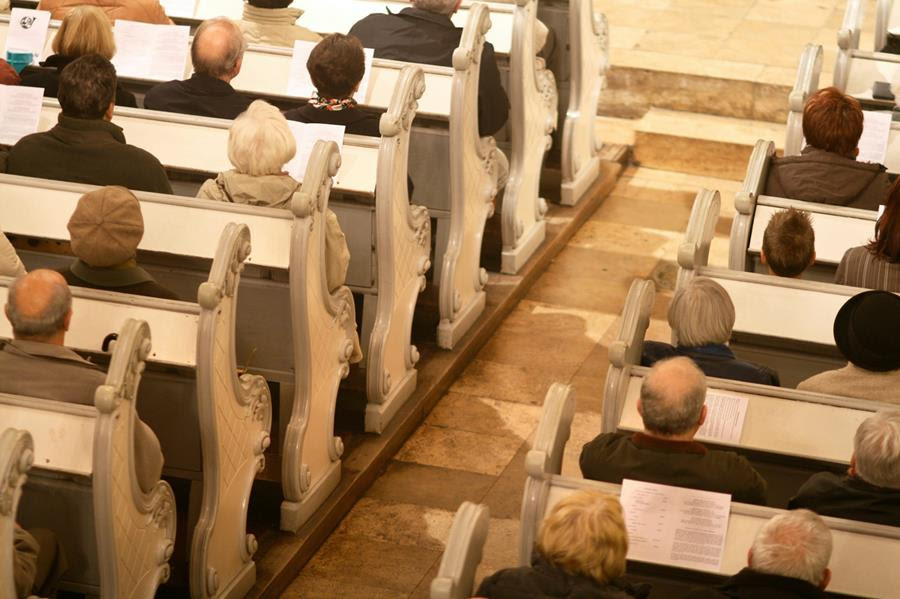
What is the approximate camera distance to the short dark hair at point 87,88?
4859mm

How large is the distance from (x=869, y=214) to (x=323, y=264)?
6.36 ft

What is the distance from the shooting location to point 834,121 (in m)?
5.39

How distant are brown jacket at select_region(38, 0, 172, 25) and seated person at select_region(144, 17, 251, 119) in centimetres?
86

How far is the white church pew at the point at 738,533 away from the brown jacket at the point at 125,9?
3.48 meters

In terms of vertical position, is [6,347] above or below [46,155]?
below

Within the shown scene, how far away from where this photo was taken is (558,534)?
3.10 metres

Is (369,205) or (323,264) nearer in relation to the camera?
(323,264)

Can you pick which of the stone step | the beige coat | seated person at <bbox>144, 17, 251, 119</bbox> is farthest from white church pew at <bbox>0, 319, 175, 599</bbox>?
the stone step

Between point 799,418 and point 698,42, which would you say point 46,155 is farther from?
point 698,42

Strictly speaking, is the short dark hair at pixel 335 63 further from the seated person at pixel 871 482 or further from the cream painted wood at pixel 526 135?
the seated person at pixel 871 482

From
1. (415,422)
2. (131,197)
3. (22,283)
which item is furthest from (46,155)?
(415,422)

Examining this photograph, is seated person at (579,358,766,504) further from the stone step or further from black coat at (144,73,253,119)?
the stone step

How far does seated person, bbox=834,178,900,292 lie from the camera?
15.8 ft

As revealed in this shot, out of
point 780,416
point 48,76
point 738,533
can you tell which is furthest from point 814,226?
point 48,76
